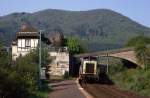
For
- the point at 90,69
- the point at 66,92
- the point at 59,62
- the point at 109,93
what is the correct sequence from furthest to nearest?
the point at 59,62
the point at 90,69
the point at 109,93
the point at 66,92

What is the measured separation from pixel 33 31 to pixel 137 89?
57.3 meters

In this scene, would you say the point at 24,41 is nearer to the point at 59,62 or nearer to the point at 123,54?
the point at 59,62

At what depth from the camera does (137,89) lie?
57.8 m

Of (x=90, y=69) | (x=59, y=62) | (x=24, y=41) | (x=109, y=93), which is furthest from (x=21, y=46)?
(x=109, y=93)

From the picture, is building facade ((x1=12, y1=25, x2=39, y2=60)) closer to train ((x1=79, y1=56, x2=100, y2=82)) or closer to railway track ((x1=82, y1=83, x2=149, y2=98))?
train ((x1=79, y1=56, x2=100, y2=82))

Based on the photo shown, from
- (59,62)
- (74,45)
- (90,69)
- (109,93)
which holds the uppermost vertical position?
(74,45)

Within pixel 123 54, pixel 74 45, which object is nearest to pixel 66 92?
pixel 123 54

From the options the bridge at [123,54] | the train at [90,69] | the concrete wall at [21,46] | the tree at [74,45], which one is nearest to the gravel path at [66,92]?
the train at [90,69]

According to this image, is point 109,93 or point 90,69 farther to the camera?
point 90,69

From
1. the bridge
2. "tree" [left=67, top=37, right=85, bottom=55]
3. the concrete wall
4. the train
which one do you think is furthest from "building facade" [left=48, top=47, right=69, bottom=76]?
"tree" [left=67, top=37, right=85, bottom=55]

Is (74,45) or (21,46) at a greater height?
(74,45)

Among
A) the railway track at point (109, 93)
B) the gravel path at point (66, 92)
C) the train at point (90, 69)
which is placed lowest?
the railway track at point (109, 93)

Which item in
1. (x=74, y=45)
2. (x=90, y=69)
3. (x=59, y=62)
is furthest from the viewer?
(x=74, y=45)

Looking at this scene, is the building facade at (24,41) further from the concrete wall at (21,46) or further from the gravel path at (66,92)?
the gravel path at (66,92)
